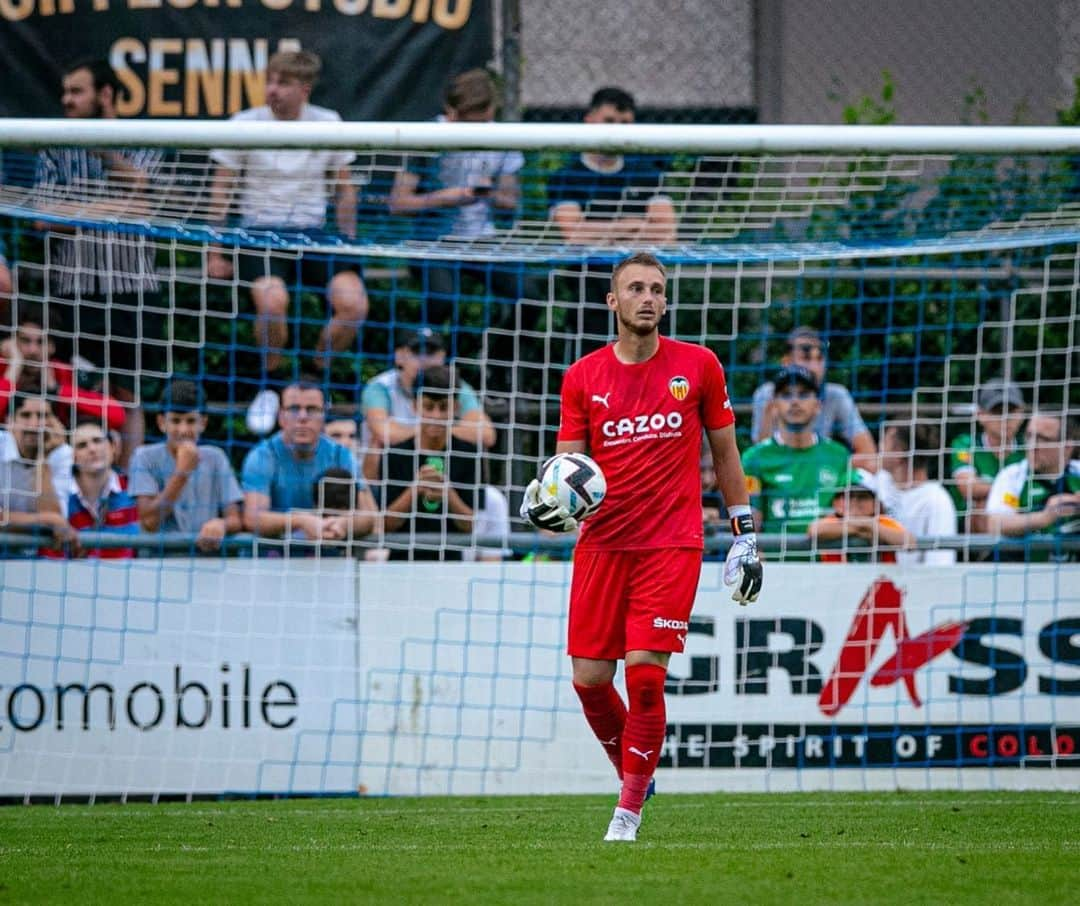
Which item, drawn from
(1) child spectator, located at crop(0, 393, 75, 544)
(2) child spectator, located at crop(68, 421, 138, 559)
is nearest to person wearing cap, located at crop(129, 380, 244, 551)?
(2) child spectator, located at crop(68, 421, 138, 559)

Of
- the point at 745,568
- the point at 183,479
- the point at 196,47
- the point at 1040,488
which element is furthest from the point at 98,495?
the point at 1040,488

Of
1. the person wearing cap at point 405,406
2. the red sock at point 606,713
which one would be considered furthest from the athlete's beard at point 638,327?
the person wearing cap at point 405,406

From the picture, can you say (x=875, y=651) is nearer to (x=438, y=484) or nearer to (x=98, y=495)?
(x=438, y=484)

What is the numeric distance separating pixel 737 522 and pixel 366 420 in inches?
161

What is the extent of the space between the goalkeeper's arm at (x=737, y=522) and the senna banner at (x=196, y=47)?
5342 mm

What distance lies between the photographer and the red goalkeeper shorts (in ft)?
21.0

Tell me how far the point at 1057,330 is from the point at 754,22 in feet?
11.7

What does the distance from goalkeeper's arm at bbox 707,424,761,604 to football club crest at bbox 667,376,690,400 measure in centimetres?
23

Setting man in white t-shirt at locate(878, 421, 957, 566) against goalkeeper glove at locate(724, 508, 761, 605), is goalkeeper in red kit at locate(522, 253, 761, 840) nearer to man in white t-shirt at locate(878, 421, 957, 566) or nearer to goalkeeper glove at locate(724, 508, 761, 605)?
goalkeeper glove at locate(724, 508, 761, 605)

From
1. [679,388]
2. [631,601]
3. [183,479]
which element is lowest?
[631,601]

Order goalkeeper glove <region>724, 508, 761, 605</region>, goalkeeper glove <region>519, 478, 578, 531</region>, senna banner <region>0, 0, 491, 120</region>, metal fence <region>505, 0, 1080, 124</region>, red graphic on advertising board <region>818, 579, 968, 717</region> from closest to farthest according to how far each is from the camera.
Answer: goalkeeper glove <region>519, 478, 578, 531</region> → goalkeeper glove <region>724, 508, 761, 605</region> → red graphic on advertising board <region>818, 579, 968, 717</region> → senna banner <region>0, 0, 491, 120</region> → metal fence <region>505, 0, 1080, 124</region>

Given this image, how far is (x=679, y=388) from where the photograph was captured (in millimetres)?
6633

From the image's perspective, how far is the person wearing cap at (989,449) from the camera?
1010 cm

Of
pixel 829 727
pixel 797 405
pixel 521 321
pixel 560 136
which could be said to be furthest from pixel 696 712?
pixel 560 136
